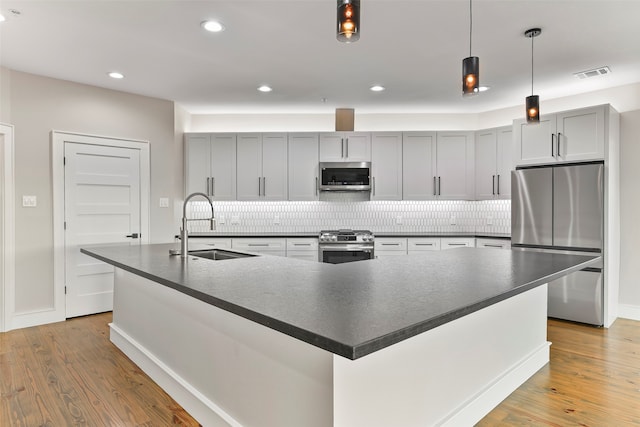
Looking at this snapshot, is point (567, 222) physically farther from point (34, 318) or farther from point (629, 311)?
point (34, 318)

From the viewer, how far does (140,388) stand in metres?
2.71

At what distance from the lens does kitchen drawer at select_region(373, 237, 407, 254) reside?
538cm

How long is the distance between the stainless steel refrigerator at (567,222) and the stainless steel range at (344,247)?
1906 mm

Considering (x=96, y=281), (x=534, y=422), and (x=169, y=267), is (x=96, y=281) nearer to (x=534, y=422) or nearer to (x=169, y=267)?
(x=169, y=267)

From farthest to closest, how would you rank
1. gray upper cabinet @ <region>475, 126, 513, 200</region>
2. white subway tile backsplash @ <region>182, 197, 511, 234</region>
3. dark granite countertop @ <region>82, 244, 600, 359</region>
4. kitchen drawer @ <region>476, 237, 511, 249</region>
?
white subway tile backsplash @ <region>182, 197, 511, 234</region> → gray upper cabinet @ <region>475, 126, 513, 200</region> → kitchen drawer @ <region>476, 237, 511, 249</region> → dark granite countertop @ <region>82, 244, 600, 359</region>

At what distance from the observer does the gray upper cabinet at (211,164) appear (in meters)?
5.66

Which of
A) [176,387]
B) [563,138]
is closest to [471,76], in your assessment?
[176,387]

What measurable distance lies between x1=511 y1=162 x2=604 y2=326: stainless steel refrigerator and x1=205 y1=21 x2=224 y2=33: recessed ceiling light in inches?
148

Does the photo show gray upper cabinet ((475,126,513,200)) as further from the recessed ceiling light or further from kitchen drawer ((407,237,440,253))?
the recessed ceiling light

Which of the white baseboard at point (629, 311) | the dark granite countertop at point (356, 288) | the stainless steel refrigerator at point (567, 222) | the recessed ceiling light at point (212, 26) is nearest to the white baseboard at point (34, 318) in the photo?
the dark granite countertop at point (356, 288)

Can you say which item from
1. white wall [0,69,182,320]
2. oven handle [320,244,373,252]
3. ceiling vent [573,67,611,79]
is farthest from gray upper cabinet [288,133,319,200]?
ceiling vent [573,67,611,79]

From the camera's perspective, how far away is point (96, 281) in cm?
470

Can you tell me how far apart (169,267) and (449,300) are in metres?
1.67

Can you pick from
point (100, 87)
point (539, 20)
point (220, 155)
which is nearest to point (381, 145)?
point (220, 155)
